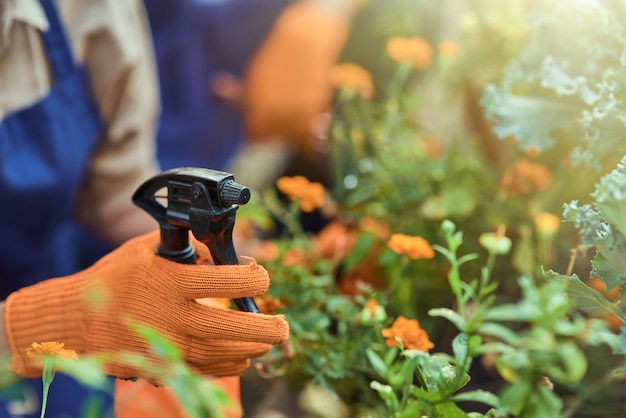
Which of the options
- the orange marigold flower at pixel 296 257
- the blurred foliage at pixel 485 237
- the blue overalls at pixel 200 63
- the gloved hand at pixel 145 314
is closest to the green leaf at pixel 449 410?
the blurred foliage at pixel 485 237

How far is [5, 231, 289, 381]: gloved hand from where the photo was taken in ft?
1.33

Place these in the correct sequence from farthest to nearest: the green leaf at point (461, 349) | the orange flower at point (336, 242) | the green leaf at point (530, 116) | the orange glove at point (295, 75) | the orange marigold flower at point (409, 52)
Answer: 1. the orange glove at point (295, 75)
2. the orange marigold flower at point (409, 52)
3. the orange flower at point (336, 242)
4. the green leaf at point (530, 116)
5. the green leaf at point (461, 349)

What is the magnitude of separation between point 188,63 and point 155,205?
682 mm

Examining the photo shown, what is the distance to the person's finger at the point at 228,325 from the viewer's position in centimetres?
40

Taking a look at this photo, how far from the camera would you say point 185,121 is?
1099mm

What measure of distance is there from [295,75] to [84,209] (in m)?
0.48

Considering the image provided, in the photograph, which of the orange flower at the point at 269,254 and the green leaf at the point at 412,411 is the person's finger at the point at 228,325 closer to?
the green leaf at the point at 412,411

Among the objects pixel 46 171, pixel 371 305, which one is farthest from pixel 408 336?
pixel 46 171

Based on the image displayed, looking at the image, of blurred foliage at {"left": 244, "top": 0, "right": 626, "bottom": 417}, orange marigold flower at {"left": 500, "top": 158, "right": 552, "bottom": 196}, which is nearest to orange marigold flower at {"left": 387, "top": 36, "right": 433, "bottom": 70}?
blurred foliage at {"left": 244, "top": 0, "right": 626, "bottom": 417}

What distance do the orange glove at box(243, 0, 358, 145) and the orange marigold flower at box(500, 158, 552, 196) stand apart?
47cm

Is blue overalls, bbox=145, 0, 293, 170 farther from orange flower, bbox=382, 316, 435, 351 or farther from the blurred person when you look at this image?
orange flower, bbox=382, 316, 435, 351

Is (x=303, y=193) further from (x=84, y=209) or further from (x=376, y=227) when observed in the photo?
(x=84, y=209)

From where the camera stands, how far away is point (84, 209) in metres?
0.86

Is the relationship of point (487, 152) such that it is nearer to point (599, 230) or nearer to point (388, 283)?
point (388, 283)
